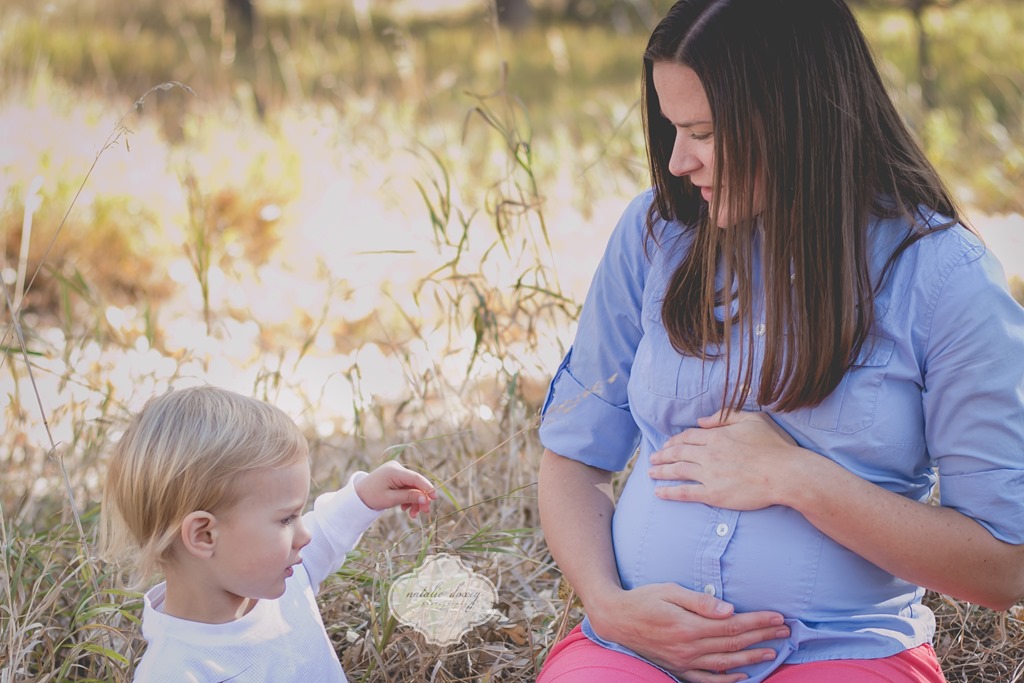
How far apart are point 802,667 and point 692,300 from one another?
22.0 inches

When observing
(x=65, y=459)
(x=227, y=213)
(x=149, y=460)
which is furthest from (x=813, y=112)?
(x=227, y=213)

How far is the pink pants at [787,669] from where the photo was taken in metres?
1.58

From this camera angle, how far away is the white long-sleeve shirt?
1711 millimetres

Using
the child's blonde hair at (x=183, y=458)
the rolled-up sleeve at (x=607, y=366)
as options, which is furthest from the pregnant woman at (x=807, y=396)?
the child's blonde hair at (x=183, y=458)

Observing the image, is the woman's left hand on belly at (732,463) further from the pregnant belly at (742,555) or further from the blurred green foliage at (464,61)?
the blurred green foliage at (464,61)

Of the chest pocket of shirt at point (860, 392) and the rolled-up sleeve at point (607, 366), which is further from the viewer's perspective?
the rolled-up sleeve at point (607, 366)

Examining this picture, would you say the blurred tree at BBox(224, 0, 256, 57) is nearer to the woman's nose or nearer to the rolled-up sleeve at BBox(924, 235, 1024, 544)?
the woman's nose

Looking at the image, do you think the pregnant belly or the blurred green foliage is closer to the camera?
the pregnant belly

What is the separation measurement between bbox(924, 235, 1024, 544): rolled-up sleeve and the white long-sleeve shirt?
3.08 feet

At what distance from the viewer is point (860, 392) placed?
1624 millimetres

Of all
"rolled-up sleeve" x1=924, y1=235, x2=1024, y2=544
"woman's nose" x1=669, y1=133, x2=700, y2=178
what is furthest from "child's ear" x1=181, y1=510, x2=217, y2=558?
"rolled-up sleeve" x1=924, y1=235, x2=1024, y2=544

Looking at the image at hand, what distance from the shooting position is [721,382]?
1738mm

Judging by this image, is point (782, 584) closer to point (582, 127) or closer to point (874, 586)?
point (874, 586)

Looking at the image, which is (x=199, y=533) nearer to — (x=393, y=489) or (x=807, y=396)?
(x=393, y=489)
